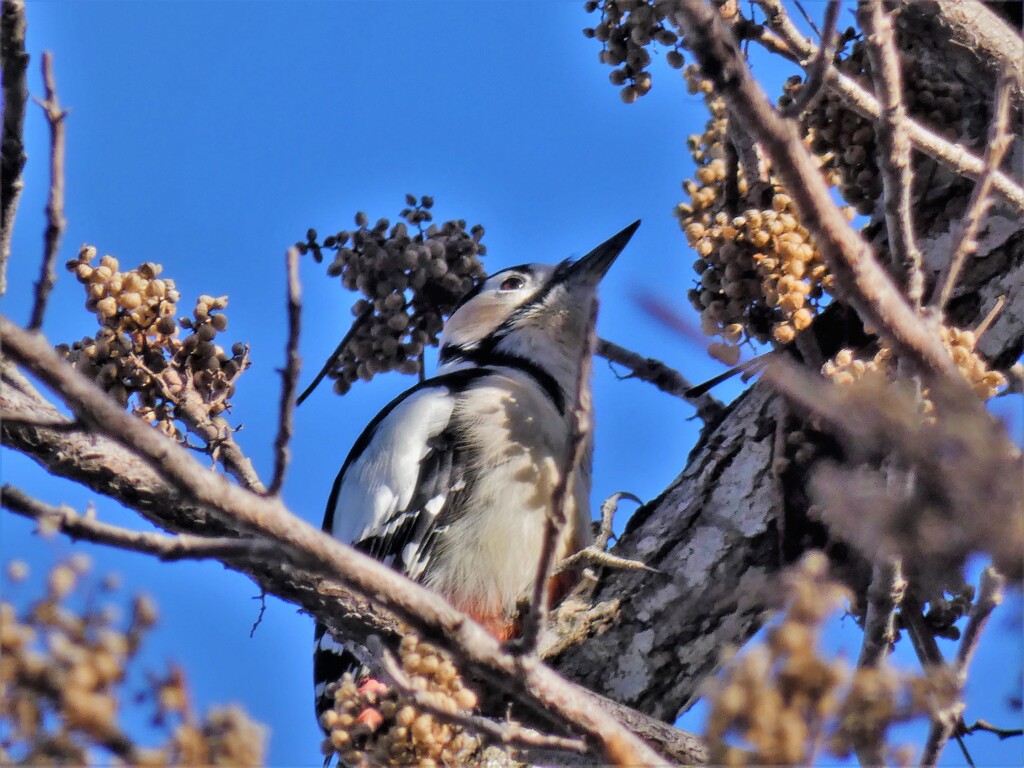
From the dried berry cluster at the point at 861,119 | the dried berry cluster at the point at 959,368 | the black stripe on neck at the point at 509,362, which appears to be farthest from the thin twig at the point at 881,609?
the black stripe on neck at the point at 509,362

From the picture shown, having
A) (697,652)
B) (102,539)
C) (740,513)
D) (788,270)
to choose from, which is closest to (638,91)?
(788,270)

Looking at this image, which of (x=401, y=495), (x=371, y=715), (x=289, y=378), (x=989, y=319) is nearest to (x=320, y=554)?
(x=289, y=378)

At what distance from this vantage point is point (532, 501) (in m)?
3.80

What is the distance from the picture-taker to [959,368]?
2.29 meters

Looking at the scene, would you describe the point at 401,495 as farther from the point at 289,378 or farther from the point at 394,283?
the point at 289,378

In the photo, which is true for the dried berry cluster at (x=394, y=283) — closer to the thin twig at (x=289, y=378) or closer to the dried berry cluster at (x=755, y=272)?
the dried berry cluster at (x=755, y=272)

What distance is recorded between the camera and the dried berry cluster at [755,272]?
2889 millimetres

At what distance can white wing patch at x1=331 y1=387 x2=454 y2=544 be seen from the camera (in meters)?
3.85

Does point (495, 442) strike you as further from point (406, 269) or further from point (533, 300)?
point (533, 300)

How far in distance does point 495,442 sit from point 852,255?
2246mm

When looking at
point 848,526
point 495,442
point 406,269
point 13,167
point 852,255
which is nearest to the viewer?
point 848,526

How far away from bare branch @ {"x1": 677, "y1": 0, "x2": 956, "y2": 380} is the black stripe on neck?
2.41m

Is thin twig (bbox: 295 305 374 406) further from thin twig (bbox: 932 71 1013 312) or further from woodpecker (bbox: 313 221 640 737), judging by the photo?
thin twig (bbox: 932 71 1013 312)

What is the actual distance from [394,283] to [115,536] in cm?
222
